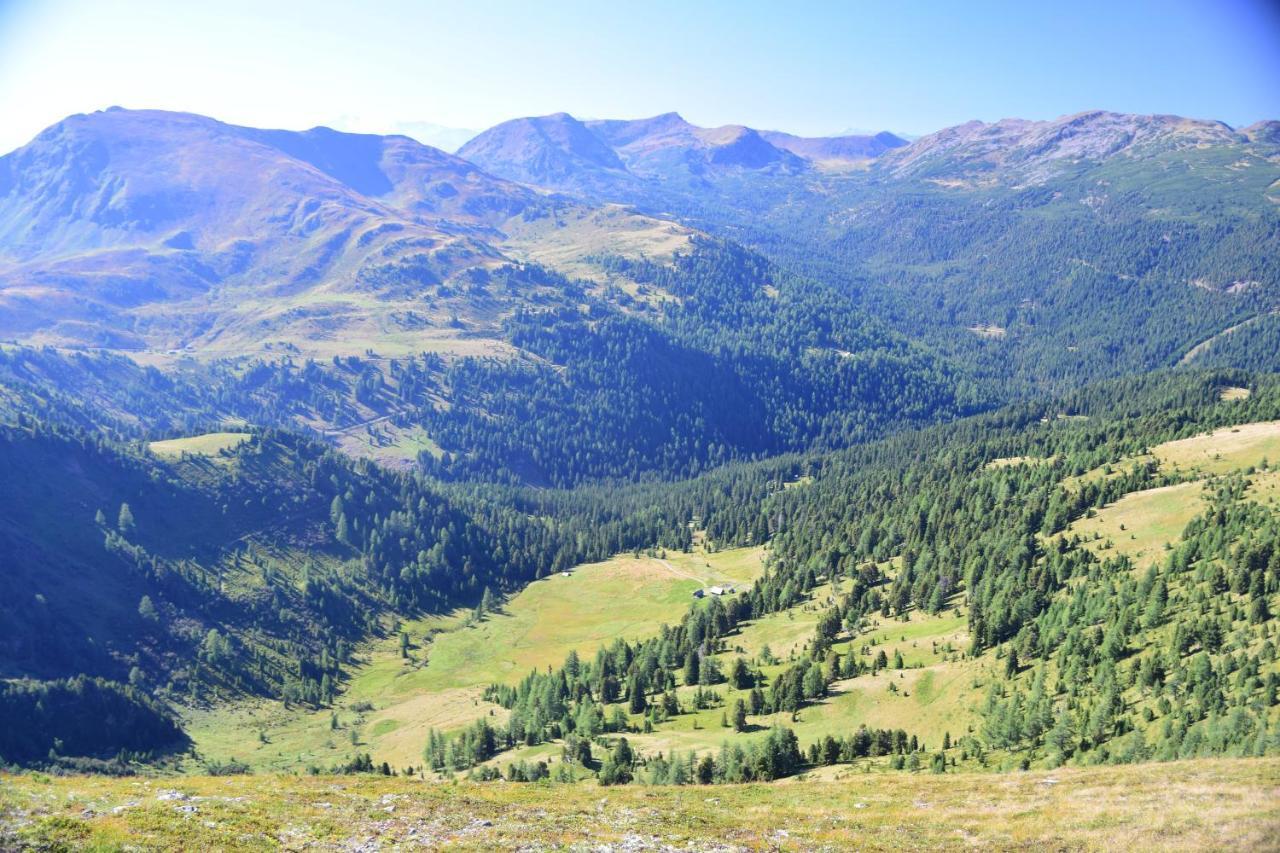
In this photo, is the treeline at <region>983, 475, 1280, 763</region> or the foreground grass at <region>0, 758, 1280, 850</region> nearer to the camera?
the foreground grass at <region>0, 758, 1280, 850</region>

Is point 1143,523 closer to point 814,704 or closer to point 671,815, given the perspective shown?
point 814,704

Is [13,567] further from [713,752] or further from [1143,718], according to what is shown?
[1143,718]

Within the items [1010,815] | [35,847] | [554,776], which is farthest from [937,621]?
[35,847]

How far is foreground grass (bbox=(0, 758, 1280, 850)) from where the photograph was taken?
4275 cm

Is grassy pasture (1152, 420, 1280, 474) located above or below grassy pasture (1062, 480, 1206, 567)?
above

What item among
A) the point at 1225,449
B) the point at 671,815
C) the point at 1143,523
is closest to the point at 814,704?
the point at 671,815

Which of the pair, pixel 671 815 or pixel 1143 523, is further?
pixel 1143 523

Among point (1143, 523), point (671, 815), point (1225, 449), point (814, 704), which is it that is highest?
point (1225, 449)

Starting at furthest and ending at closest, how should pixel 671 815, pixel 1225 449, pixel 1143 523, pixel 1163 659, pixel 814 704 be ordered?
1. pixel 1225 449
2. pixel 1143 523
3. pixel 814 704
4. pixel 1163 659
5. pixel 671 815

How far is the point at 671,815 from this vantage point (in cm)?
5722

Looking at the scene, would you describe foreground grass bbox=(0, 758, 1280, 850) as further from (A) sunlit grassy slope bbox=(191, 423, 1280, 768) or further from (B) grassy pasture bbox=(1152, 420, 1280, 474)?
(B) grassy pasture bbox=(1152, 420, 1280, 474)

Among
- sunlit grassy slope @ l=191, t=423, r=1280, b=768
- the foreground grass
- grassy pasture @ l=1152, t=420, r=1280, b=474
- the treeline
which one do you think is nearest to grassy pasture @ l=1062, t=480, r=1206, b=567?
sunlit grassy slope @ l=191, t=423, r=1280, b=768

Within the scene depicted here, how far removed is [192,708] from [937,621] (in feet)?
531

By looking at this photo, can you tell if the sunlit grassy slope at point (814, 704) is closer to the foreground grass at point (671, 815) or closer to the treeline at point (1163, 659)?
the treeline at point (1163, 659)
